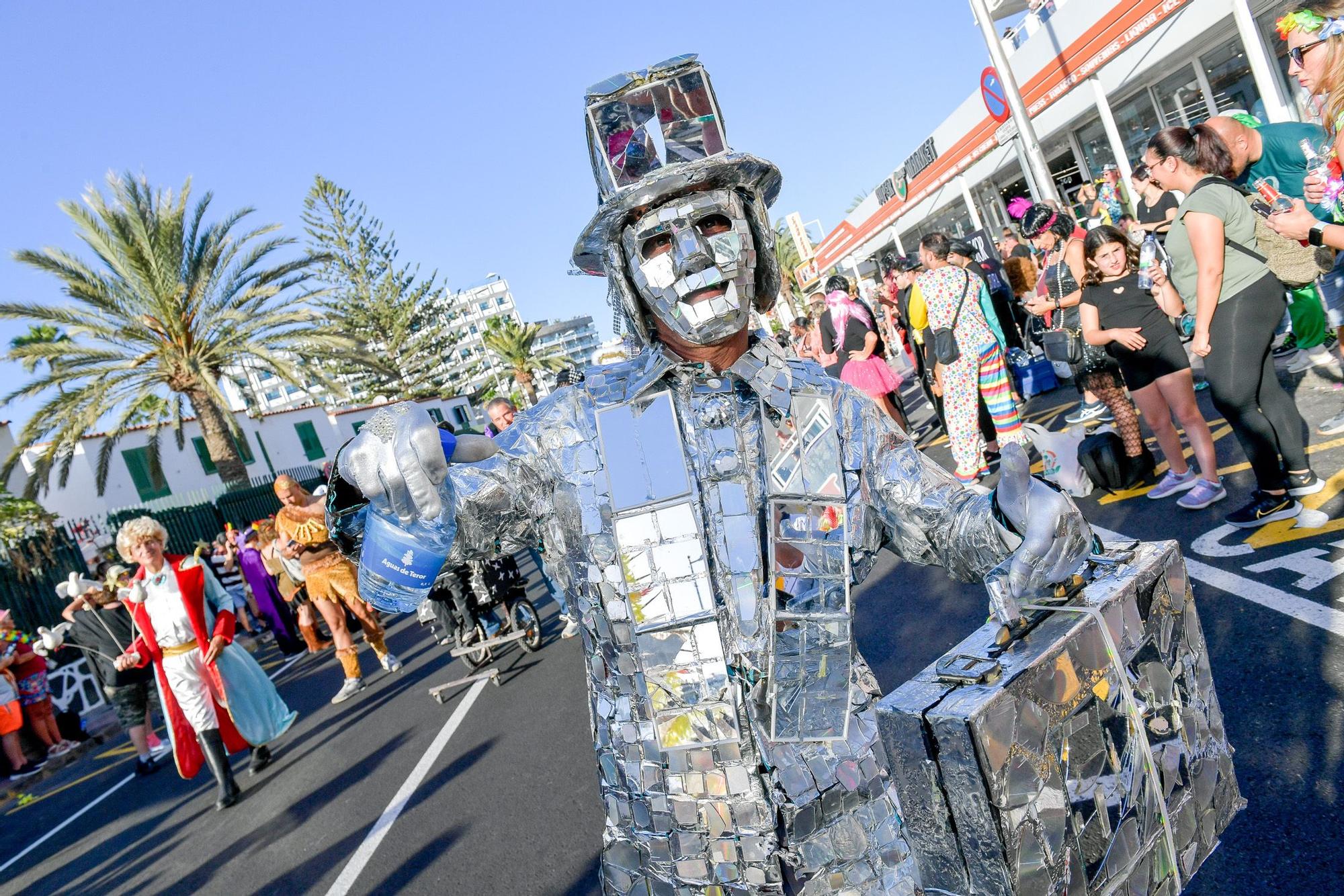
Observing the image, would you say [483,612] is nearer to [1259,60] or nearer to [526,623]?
[526,623]

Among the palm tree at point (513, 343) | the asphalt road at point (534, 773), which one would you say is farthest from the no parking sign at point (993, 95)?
the palm tree at point (513, 343)

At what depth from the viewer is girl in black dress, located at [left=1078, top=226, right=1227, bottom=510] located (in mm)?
4375

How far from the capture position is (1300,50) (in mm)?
3035

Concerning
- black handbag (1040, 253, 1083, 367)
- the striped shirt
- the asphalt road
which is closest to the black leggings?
the asphalt road

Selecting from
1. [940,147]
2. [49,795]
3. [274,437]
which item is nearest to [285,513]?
[49,795]

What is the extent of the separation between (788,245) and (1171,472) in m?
54.1

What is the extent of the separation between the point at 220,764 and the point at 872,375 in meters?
5.80

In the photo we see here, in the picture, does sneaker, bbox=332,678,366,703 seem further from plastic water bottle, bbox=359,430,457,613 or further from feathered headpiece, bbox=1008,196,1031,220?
feathered headpiece, bbox=1008,196,1031,220

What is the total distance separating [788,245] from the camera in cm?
5688

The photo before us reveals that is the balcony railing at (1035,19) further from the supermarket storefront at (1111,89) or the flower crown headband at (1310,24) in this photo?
the flower crown headband at (1310,24)

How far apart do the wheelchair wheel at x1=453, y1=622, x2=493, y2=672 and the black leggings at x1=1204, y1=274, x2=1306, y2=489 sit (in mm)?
5355

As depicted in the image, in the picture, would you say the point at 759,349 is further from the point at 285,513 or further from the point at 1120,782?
the point at 285,513

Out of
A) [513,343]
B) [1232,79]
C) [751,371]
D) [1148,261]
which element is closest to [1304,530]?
[1148,261]

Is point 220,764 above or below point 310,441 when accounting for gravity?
below
